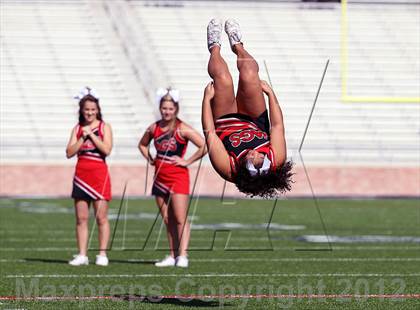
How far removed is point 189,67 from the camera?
956 inches

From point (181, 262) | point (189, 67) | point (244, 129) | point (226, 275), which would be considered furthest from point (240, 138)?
point (189, 67)

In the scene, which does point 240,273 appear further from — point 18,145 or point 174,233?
point 18,145

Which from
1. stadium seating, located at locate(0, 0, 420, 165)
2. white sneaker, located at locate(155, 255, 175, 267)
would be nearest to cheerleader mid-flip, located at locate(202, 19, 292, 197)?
white sneaker, located at locate(155, 255, 175, 267)

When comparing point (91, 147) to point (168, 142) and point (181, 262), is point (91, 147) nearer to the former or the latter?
point (168, 142)

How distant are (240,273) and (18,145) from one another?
41.3 ft

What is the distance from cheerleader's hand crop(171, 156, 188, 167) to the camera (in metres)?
10.3

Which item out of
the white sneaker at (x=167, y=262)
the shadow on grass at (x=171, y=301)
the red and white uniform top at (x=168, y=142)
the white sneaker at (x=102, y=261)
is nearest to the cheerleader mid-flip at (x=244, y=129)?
the shadow on grass at (x=171, y=301)

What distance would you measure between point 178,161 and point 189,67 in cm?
1410

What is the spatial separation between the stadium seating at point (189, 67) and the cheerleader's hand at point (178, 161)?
1074cm

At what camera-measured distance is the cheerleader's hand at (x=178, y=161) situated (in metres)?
10.3

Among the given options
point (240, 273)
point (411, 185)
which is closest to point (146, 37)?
point (411, 185)

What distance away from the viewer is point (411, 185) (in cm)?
2138

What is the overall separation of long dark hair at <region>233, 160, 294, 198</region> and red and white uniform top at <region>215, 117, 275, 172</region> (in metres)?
0.06

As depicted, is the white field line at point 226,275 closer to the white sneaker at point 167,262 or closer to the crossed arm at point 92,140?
the white sneaker at point 167,262
